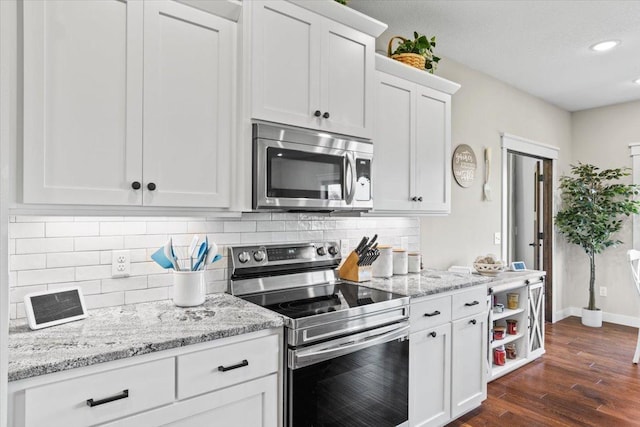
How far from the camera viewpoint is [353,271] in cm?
248

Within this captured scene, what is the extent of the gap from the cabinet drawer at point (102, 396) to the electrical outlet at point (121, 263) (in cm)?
64

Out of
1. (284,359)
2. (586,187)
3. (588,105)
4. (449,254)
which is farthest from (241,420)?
(588,105)

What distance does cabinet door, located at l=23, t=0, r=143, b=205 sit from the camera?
136cm

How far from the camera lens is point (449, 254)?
3553 millimetres

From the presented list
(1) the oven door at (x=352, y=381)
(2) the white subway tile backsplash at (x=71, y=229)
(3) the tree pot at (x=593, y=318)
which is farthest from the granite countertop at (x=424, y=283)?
(3) the tree pot at (x=593, y=318)

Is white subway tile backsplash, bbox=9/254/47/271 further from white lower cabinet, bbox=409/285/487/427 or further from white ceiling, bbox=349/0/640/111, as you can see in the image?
white ceiling, bbox=349/0/640/111

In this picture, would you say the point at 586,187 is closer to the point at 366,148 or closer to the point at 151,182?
the point at 366,148

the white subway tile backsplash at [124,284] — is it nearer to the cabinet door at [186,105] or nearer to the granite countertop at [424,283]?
the cabinet door at [186,105]

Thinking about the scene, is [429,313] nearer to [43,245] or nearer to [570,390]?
[570,390]

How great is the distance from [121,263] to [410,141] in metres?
1.90

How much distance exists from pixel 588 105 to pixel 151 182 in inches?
218

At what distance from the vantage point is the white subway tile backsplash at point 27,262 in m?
1.56

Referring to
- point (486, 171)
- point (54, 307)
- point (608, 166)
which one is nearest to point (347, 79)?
point (54, 307)

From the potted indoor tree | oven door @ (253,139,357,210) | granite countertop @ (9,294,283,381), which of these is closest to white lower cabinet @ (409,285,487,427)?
oven door @ (253,139,357,210)
